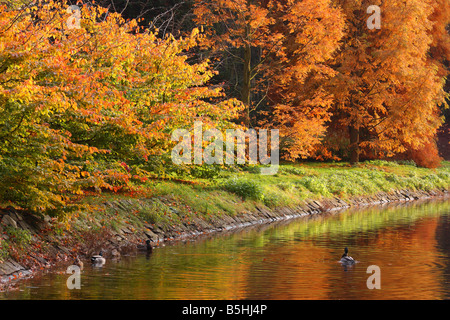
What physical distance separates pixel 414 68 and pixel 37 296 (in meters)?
29.9

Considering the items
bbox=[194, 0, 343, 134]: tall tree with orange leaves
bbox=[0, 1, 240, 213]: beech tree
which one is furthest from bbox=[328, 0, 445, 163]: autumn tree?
bbox=[0, 1, 240, 213]: beech tree

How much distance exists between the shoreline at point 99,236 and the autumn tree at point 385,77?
12684mm

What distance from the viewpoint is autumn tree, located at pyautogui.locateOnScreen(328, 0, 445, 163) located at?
118ft

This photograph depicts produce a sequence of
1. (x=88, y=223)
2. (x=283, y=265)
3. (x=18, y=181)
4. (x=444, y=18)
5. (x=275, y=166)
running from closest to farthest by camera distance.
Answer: (x=18, y=181), (x=283, y=265), (x=88, y=223), (x=275, y=166), (x=444, y=18)

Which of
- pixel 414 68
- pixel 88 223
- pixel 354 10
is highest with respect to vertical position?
pixel 354 10

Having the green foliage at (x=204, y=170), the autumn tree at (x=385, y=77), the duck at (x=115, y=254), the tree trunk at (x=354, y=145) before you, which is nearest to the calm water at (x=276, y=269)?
the duck at (x=115, y=254)

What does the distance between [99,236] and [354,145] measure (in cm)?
2363

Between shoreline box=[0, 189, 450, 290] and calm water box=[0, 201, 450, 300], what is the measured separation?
650 millimetres

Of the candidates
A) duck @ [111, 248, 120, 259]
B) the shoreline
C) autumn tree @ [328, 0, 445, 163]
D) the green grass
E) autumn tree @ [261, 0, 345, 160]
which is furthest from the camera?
autumn tree @ [328, 0, 445, 163]

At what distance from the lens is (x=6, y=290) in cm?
1213

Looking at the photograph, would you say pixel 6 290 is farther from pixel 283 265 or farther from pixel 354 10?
pixel 354 10

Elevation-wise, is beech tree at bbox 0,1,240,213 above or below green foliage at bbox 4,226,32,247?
above

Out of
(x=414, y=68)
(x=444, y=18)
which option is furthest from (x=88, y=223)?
(x=444, y=18)

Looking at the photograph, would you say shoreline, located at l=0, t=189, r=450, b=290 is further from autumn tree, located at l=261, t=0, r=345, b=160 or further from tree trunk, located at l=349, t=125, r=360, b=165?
tree trunk, located at l=349, t=125, r=360, b=165
